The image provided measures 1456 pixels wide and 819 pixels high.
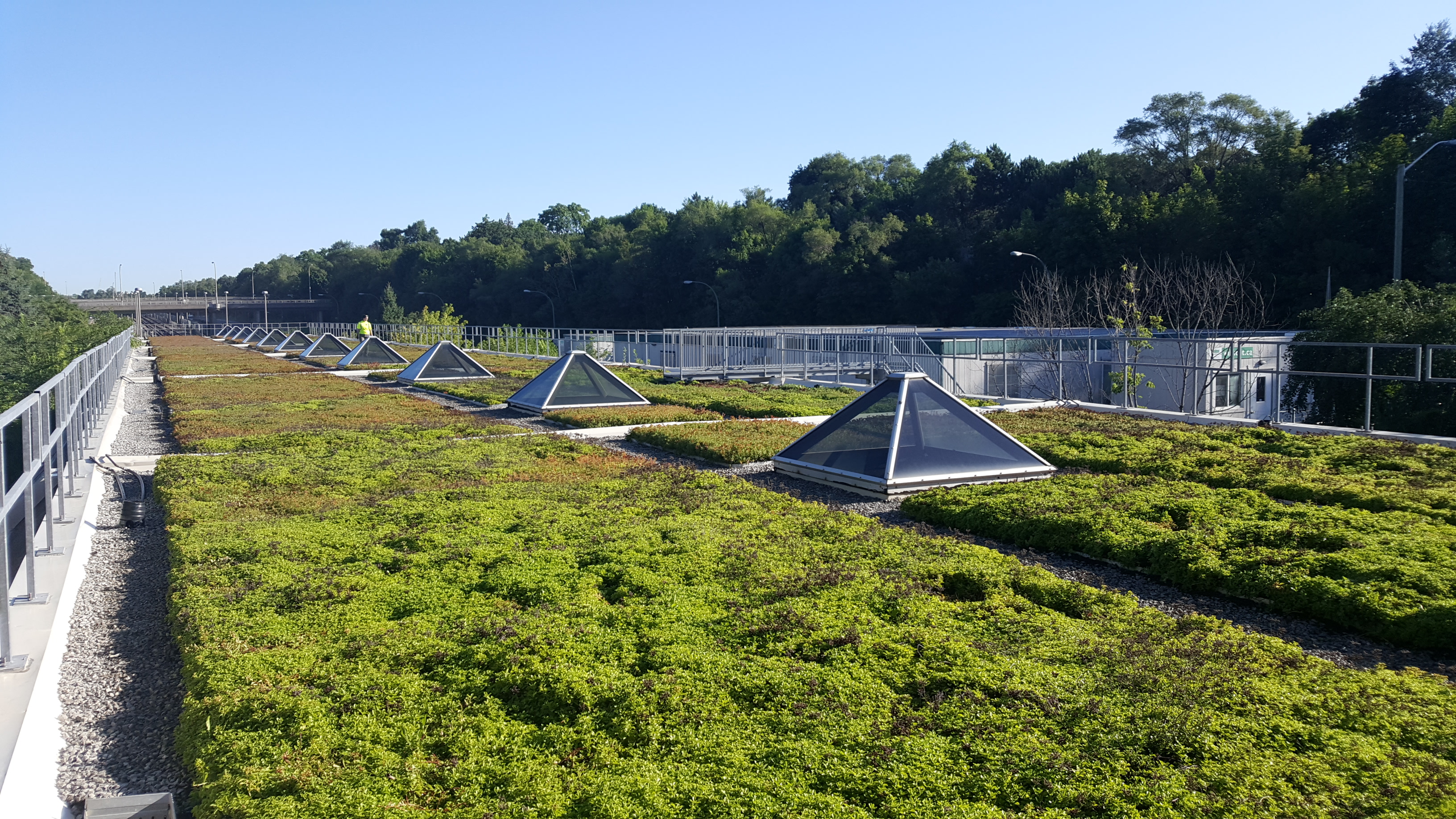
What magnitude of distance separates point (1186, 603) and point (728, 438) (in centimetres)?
883

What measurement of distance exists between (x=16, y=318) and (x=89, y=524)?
5622cm

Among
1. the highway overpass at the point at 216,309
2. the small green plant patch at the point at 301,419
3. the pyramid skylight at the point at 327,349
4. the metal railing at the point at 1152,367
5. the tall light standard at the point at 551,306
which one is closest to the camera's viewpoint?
the small green plant patch at the point at 301,419

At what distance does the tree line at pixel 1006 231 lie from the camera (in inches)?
1912

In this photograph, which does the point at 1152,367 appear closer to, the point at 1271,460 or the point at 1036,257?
the point at 1271,460

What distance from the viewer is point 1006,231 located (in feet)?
235

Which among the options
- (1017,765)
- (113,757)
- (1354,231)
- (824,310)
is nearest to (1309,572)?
(1017,765)

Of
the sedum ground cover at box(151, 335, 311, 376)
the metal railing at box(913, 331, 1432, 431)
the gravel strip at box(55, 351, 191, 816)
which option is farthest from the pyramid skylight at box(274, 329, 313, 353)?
the gravel strip at box(55, 351, 191, 816)

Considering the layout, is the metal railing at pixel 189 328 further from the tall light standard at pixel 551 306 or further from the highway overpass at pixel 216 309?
the tall light standard at pixel 551 306

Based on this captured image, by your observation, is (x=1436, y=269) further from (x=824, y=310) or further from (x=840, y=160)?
(x=840, y=160)

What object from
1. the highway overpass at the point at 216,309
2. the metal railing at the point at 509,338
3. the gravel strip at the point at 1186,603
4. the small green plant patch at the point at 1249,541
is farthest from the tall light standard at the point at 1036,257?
the highway overpass at the point at 216,309

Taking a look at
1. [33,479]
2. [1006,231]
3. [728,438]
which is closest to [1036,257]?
[1006,231]

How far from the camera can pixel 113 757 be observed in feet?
16.2

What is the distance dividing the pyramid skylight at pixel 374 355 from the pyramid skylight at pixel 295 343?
24.0 metres

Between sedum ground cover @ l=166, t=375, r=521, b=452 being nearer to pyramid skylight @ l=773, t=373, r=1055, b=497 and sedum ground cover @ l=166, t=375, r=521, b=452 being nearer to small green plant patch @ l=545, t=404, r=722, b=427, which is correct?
small green plant patch @ l=545, t=404, r=722, b=427
